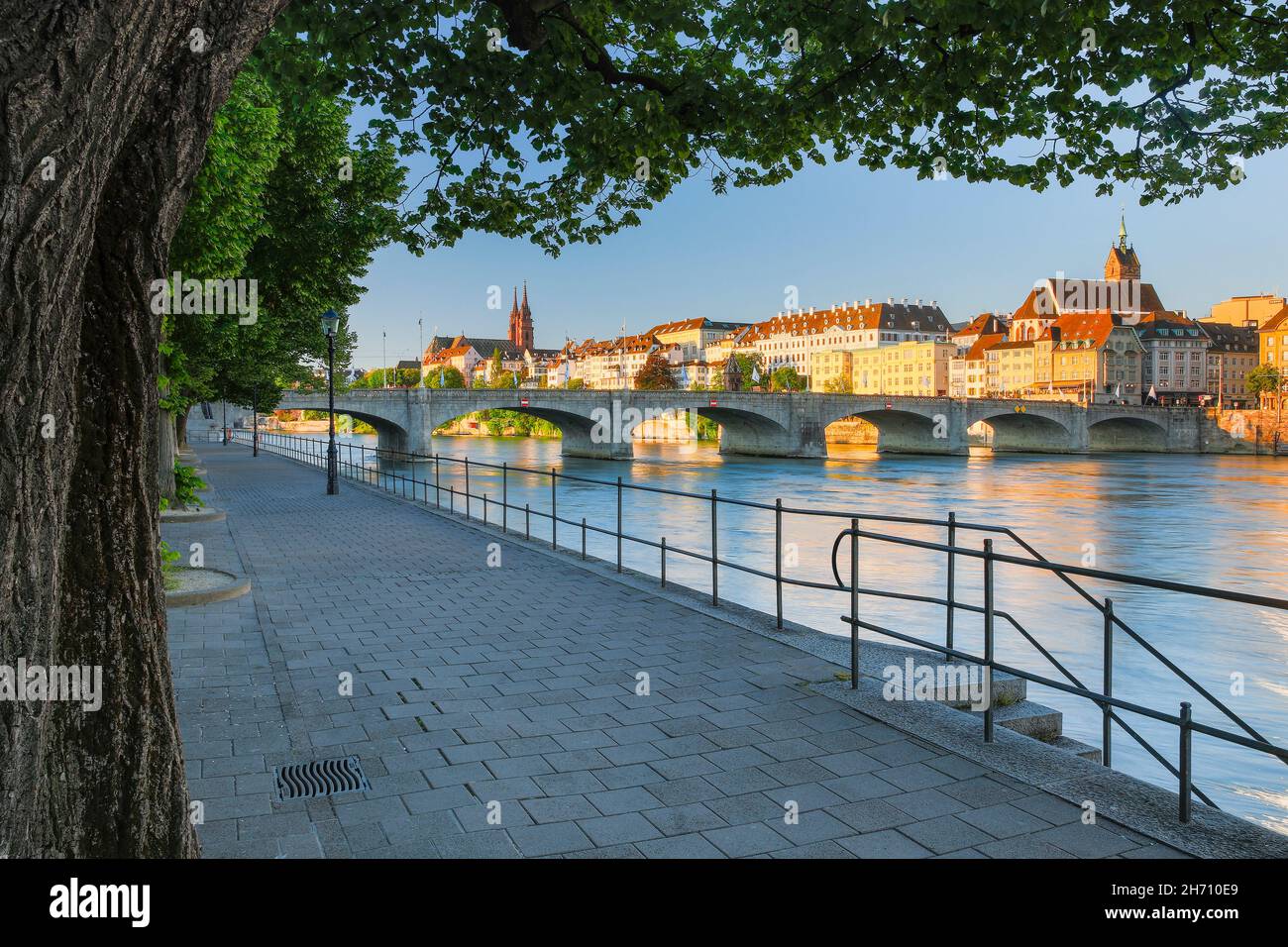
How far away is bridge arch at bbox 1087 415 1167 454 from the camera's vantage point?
8769cm

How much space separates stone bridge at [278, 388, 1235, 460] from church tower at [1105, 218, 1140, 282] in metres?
57.8

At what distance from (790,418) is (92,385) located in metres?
69.4

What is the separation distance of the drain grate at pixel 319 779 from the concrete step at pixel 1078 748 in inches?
139

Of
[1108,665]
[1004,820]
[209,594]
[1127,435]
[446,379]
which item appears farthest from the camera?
[446,379]

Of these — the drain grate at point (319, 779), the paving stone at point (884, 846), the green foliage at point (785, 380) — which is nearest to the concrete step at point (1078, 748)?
the paving stone at point (884, 846)

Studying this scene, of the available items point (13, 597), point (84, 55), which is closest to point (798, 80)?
point (84, 55)

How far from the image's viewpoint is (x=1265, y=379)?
4237 inches

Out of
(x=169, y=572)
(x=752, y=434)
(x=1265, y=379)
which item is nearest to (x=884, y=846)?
(x=169, y=572)

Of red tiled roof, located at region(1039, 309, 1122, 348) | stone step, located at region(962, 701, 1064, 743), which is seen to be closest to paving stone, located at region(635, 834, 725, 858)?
stone step, located at region(962, 701, 1064, 743)

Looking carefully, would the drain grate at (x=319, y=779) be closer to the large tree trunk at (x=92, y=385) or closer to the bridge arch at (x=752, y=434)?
the large tree trunk at (x=92, y=385)

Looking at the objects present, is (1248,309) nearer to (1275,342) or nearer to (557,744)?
(1275,342)

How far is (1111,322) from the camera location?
121 meters

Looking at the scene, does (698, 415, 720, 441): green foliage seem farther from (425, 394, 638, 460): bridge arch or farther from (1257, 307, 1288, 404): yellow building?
(1257, 307, 1288, 404): yellow building
